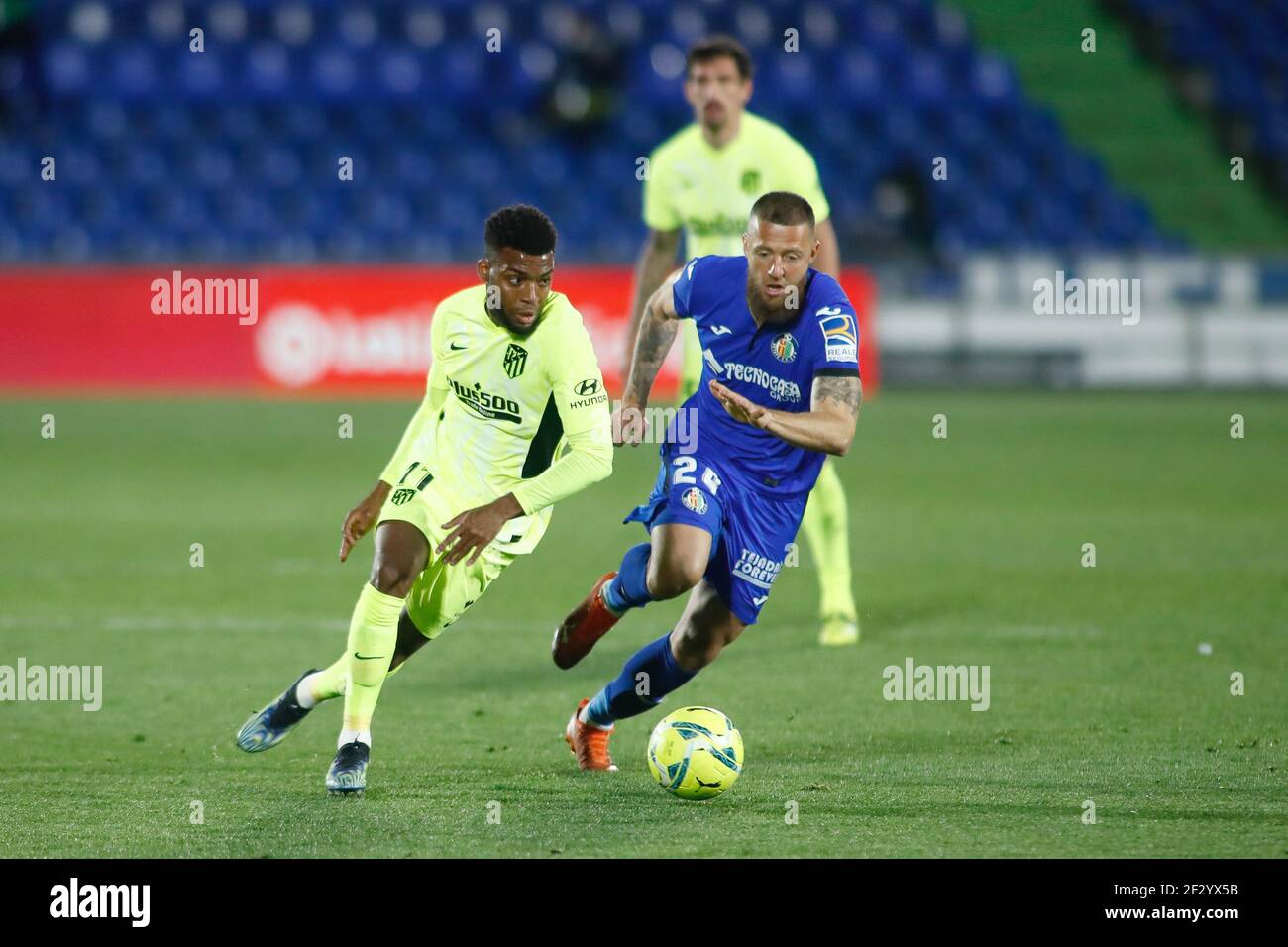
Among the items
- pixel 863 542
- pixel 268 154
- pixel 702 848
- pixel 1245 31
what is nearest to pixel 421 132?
pixel 268 154

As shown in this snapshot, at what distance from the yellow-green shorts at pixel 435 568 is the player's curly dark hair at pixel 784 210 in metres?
1.36

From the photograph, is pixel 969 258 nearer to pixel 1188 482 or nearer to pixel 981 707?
pixel 1188 482

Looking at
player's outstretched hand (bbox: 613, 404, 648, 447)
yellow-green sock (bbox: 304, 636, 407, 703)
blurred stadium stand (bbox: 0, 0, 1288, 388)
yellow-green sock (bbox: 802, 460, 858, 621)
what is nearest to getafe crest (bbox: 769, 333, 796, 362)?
player's outstretched hand (bbox: 613, 404, 648, 447)

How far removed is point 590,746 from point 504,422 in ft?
3.66

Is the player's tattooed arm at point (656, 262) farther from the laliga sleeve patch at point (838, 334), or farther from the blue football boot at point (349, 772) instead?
the blue football boot at point (349, 772)

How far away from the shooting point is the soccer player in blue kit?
554cm

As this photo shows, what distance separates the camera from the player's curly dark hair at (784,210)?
5.50m

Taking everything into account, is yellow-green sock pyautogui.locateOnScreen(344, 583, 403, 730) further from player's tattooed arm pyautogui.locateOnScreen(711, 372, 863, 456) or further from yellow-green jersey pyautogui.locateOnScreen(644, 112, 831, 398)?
yellow-green jersey pyautogui.locateOnScreen(644, 112, 831, 398)

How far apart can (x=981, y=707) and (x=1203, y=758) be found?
3.64 feet

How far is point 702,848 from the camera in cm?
469

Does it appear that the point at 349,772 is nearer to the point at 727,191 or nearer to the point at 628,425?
the point at 628,425

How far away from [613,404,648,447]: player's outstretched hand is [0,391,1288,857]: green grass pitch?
3.61 feet

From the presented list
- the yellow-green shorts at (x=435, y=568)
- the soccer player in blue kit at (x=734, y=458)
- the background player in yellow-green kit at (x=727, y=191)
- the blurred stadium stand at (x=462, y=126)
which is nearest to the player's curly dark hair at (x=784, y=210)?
the soccer player in blue kit at (x=734, y=458)

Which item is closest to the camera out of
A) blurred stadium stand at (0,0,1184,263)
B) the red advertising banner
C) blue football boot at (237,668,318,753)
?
blue football boot at (237,668,318,753)
